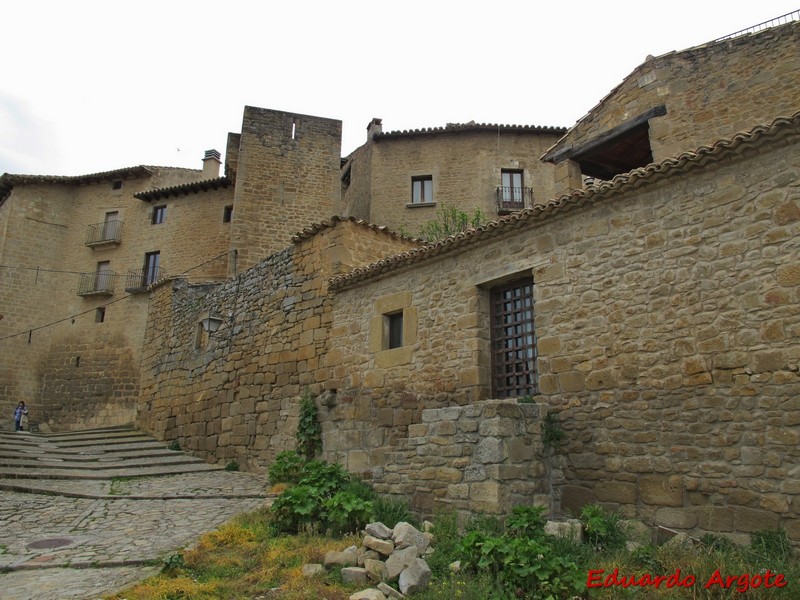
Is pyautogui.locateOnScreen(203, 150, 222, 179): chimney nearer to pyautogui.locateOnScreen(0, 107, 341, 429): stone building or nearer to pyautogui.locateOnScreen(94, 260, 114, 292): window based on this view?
pyautogui.locateOnScreen(0, 107, 341, 429): stone building

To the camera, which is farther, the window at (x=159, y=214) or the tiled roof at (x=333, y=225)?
the window at (x=159, y=214)

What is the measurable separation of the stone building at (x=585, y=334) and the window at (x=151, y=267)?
31.9 ft

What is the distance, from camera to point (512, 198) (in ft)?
67.6

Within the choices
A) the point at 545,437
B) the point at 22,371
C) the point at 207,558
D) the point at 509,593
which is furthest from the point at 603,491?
the point at 22,371

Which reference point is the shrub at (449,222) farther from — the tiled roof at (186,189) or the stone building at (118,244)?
the tiled roof at (186,189)

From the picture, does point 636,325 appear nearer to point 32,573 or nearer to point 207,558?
point 207,558

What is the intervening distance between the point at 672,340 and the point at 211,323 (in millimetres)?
9939

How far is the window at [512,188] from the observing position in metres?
20.5

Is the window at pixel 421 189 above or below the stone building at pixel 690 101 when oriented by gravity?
above

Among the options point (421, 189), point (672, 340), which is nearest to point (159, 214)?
point (421, 189)

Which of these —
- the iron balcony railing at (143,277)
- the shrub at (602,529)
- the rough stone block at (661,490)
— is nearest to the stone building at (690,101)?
the rough stone block at (661,490)

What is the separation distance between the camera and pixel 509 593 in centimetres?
459

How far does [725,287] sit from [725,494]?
2011 mm

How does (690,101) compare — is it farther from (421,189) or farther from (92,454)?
(92,454)
